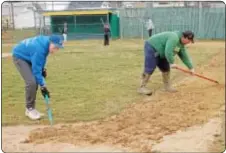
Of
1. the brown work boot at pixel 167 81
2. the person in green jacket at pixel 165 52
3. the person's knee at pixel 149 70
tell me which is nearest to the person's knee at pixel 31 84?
the person in green jacket at pixel 165 52

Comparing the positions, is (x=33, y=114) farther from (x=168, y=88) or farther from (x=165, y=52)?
(x=168, y=88)

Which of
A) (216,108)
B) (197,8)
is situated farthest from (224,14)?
(216,108)

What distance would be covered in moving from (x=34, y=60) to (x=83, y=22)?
1286 inches

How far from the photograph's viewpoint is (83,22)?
40.0 metres

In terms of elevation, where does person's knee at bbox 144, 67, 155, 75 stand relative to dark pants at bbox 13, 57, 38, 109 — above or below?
below

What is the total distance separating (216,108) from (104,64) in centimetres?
885

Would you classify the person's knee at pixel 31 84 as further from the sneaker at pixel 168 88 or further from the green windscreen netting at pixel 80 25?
the green windscreen netting at pixel 80 25

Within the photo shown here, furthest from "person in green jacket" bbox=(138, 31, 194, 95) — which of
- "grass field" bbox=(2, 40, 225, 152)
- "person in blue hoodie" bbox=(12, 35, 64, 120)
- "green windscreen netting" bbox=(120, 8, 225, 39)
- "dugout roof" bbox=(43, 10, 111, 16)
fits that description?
"dugout roof" bbox=(43, 10, 111, 16)

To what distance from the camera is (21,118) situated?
27.0 feet

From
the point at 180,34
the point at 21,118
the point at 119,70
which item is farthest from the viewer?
the point at 119,70

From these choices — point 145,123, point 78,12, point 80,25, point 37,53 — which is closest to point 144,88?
point 145,123

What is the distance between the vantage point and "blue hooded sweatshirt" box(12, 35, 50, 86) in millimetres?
7613

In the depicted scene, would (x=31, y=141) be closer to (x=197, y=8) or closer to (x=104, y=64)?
(x=104, y=64)

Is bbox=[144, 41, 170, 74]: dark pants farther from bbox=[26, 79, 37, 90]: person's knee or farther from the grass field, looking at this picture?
bbox=[26, 79, 37, 90]: person's knee
